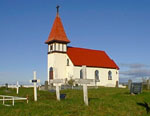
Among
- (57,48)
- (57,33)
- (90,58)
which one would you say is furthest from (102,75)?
(57,33)

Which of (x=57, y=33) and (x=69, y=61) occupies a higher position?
(x=57, y=33)

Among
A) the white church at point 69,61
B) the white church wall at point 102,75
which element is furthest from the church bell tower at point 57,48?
the white church wall at point 102,75

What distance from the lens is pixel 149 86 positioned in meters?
33.0

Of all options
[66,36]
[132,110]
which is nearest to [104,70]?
[66,36]

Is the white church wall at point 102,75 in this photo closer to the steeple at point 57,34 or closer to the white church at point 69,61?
the white church at point 69,61

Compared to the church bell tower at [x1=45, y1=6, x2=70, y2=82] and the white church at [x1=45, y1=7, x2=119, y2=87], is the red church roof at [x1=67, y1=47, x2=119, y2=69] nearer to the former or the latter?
the white church at [x1=45, y1=7, x2=119, y2=87]

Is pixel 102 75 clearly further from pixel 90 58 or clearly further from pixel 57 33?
pixel 57 33

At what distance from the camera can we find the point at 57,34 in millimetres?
48344

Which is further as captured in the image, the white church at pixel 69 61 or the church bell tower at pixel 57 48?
the white church at pixel 69 61

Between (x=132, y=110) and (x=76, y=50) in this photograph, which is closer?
(x=132, y=110)

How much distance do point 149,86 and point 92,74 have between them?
19.6 m

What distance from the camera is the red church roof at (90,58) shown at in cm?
5010

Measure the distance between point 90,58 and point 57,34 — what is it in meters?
9.42

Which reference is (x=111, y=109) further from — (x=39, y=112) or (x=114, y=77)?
(x=114, y=77)
